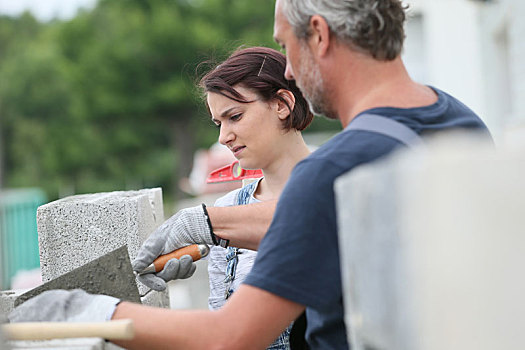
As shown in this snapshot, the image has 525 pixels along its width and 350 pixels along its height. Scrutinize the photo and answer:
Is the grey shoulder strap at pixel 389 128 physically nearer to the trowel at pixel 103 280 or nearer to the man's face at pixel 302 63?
the man's face at pixel 302 63

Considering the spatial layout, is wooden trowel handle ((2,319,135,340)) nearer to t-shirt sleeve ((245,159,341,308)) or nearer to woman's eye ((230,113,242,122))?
t-shirt sleeve ((245,159,341,308))

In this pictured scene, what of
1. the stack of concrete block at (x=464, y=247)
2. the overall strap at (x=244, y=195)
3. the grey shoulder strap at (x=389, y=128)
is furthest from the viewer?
the overall strap at (x=244, y=195)

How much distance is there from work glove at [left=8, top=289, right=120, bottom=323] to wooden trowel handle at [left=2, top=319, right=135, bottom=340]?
110 mm

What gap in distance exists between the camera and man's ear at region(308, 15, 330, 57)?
196 centimetres

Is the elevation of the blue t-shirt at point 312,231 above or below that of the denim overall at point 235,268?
above

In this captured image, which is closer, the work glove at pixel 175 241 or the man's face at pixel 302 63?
the man's face at pixel 302 63

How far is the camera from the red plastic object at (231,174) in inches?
142

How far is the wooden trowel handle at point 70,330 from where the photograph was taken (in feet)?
5.60

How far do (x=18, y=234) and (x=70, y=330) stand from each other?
10.2 metres

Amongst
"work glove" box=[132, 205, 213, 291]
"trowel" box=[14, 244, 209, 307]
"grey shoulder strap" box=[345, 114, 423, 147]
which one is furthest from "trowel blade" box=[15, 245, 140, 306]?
"grey shoulder strap" box=[345, 114, 423, 147]

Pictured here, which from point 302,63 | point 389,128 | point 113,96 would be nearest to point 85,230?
point 302,63

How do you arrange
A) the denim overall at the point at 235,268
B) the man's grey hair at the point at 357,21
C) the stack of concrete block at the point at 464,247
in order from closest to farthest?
the stack of concrete block at the point at 464,247 < the man's grey hair at the point at 357,21 < the denim overall at the point at 235,268

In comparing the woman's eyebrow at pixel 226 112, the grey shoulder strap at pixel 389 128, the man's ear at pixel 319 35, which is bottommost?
the woman's eyebrow at pixel 226 112

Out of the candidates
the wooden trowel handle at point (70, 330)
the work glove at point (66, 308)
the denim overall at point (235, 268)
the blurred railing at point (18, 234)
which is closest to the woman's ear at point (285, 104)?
the denim overall at point (235, 268)
